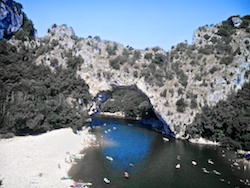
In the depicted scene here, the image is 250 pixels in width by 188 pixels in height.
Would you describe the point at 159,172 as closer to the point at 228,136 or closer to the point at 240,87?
the point at 228,136

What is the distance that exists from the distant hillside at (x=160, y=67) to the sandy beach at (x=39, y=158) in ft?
35.8

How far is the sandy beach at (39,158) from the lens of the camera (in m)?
28.5

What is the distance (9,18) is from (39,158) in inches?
1521

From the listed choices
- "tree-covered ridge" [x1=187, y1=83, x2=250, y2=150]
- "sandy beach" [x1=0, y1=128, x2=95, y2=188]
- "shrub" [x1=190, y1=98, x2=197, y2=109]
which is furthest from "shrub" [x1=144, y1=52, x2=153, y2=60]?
"sandy beach" [x1=0, y1=128, x2=95, y2=188]

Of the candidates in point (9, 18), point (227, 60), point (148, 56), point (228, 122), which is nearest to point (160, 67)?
point (148, 56)

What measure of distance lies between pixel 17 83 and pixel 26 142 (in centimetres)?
1335

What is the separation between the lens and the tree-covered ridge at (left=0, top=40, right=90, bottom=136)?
44062mm

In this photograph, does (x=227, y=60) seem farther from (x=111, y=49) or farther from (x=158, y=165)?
(x=158, y=165)

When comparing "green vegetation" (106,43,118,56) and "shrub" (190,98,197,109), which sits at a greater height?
"green vegetation" (106,43,118,56)

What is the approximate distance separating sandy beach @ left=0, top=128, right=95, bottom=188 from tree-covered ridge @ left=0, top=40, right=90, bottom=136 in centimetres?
293

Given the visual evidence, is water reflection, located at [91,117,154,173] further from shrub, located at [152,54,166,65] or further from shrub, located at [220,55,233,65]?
shrub, located at [220,55,233,65]

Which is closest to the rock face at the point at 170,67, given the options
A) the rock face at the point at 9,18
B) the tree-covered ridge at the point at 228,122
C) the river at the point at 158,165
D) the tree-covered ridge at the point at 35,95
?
the tree-covered ridge at the point at 228,122

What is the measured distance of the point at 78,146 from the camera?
45.5 m

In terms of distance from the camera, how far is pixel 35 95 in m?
50.3
